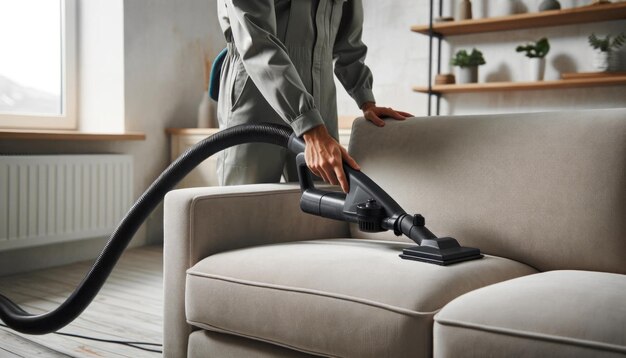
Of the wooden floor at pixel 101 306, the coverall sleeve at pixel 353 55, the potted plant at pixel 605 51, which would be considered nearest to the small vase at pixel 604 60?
the potted plant at pixel 605 51

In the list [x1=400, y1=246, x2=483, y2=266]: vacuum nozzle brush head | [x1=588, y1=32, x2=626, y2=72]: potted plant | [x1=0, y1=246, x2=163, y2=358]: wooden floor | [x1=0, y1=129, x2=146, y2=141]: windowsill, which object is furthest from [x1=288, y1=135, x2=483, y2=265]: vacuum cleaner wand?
[x1=588, y1=32, x2=626, y2=72]: potted plant

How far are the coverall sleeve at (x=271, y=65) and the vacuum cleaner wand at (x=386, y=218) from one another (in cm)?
8

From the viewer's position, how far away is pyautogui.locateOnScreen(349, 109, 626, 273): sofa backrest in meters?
1.44

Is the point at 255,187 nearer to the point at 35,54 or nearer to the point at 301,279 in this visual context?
the point at 301,279

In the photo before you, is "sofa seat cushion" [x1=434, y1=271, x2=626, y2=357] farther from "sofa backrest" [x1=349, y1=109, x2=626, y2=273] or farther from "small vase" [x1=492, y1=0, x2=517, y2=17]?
"small vase" [x1=492, y1=0, x2=517, y2=17]

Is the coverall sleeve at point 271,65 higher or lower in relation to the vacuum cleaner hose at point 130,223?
higher

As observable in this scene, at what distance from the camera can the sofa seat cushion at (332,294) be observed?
46.3 inches

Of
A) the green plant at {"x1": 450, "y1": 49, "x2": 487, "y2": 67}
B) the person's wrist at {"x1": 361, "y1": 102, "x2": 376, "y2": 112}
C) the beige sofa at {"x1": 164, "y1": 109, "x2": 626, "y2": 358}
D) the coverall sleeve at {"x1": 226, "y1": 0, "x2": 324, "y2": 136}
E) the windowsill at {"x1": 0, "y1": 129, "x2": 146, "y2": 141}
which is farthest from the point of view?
the green plant at {"x1": 450, "y1": 49, "x2": 487, "y2": 67}

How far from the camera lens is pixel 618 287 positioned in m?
1.16

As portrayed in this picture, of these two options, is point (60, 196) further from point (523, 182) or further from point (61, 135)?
point (523, 182)

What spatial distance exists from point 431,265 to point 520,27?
9.04 ft

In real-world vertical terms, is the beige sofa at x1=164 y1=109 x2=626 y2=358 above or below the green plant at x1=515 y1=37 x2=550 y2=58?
below

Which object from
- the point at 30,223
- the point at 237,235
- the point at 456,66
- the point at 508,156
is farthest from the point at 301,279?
the point at 456,66

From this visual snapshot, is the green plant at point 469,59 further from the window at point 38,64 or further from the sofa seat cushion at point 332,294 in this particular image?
the sofa seat cushion at point 332,294
